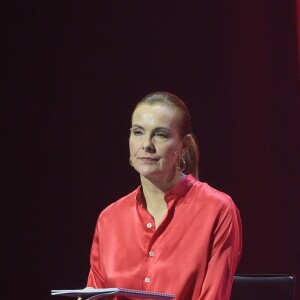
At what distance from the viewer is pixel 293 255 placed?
3.45 meters

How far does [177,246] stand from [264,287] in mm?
598

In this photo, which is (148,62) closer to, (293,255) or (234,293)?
(293,255)

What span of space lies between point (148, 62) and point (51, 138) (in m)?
0.69

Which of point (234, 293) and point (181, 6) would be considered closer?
point (234, 293)

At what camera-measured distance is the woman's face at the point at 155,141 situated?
7.16 feet

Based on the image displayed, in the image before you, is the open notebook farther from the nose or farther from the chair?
the chair

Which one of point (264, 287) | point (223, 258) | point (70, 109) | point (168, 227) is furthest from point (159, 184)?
point (70, 109)

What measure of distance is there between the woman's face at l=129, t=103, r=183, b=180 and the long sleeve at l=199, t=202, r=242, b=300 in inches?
9.8

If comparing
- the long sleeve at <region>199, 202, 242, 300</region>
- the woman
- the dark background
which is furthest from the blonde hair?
the dark background

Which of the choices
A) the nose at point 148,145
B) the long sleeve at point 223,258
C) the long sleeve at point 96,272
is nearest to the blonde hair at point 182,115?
the nose at point 148,145

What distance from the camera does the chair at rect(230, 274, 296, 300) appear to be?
8.47 feet

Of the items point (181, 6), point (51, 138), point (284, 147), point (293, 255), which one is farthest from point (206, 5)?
point (293, 255)

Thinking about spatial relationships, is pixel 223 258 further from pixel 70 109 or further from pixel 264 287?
pixel 70 109

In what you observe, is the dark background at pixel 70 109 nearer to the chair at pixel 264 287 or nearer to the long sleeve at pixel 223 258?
the chair at pixel 264 287
